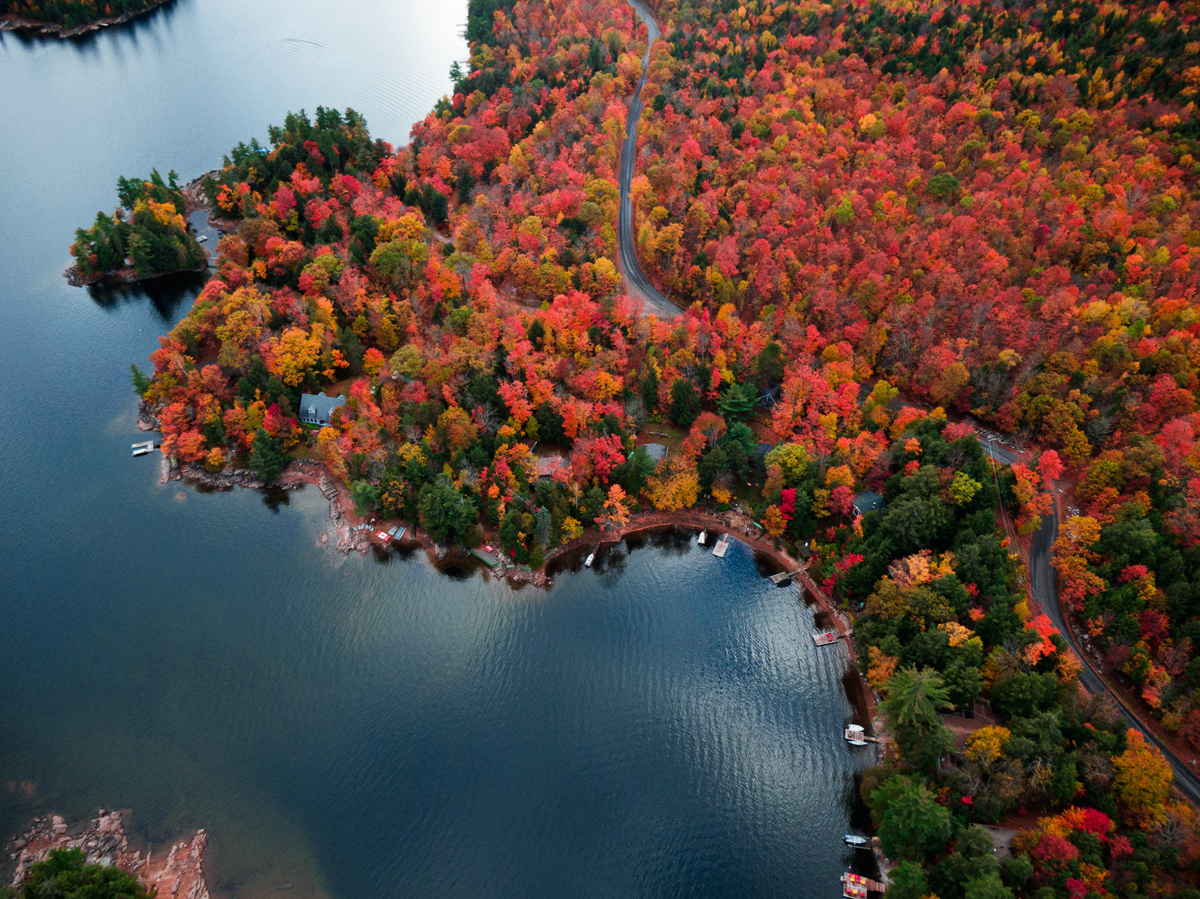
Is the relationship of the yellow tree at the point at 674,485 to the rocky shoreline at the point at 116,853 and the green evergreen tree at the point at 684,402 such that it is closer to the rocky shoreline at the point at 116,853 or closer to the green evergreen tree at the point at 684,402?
the green evergreen tree at the point at 684,402

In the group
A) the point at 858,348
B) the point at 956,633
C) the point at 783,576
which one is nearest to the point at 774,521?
the point at 783,576

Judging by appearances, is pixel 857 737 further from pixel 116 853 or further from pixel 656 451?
pixel 116 853

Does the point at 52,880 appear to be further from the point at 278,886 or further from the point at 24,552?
the point at 24,552

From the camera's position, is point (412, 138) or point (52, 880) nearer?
point (52, 880)

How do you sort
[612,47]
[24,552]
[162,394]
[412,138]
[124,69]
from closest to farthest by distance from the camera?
[24,552] < [162,394] < [412,138] < [612,47] < [124,69]

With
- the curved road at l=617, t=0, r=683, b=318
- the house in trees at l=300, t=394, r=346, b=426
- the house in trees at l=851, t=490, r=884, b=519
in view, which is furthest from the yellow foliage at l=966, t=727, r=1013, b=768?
the house in trees at l=300, t=394, r=346, b=426

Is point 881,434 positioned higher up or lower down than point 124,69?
lower down

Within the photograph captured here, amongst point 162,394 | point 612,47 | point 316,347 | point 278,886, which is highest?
point 612,47

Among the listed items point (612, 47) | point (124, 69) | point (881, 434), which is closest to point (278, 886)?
Answer: point (881, 434)

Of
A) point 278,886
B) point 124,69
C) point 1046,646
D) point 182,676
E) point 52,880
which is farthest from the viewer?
point 124,69

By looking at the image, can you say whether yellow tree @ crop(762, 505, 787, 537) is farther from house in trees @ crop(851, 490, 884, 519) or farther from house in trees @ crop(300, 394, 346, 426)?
house in trees @ crop(300, 394, 346, 426)
